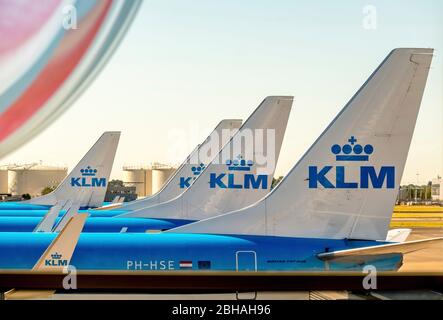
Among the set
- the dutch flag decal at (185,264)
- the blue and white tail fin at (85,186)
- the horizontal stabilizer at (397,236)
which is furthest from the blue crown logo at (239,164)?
the blue and white tail fin at (85,186)

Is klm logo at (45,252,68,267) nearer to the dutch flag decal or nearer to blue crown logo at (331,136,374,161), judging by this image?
the dutch flag decal

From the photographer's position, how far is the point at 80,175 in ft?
53.6

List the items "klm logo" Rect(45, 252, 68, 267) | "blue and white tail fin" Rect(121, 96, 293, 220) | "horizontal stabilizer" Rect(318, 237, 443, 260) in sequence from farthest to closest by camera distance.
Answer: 1. "blue and white tail fin" Rect(121, 96, 293, 220)
2. "horizontal stabilizer" Rect(318, 237, 443, 260)
3. "klm logo" Rect(45, 252, 68, 267)

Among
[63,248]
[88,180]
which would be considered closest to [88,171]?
[88,180]

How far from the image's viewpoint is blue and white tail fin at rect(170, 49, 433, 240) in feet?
19.8

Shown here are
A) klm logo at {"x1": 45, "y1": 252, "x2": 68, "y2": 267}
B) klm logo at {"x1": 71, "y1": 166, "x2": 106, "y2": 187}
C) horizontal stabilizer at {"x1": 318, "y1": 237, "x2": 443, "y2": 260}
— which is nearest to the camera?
klm logo at {"x1": 45, "y1": 252, "x2": 68, "y2": 267}

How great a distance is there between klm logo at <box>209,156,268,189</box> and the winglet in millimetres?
6008

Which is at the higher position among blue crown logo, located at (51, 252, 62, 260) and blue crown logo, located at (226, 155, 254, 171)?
blue crown logo, located at (226, 155, 254, 171)

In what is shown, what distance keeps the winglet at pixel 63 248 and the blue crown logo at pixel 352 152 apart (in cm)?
281

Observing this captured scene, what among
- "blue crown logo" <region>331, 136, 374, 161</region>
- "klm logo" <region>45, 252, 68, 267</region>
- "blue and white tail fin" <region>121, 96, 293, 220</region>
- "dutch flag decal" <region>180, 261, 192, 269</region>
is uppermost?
"blue crown logo" <region>331, 136, 374, 161</region>

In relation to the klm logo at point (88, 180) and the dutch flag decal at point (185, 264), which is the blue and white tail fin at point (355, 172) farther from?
the klm logo at point (88, 180)

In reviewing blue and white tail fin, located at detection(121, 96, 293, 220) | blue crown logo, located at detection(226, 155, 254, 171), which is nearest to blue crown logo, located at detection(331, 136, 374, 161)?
blue and white tail fin, located at detection(121, 96, 293, 220)
